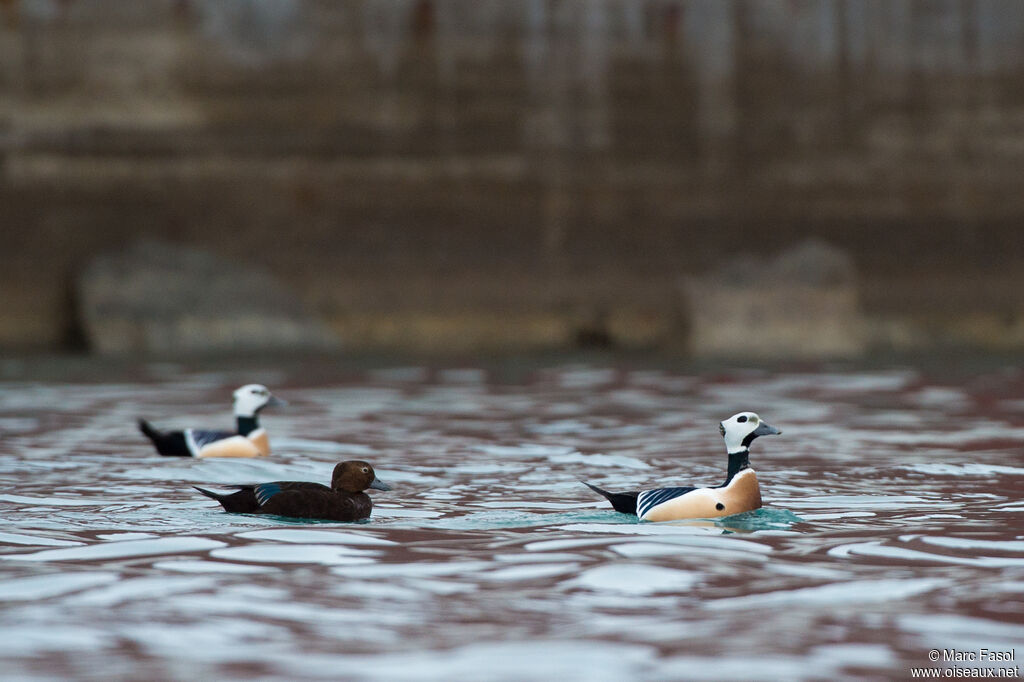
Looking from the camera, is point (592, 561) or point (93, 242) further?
point (93, 242)

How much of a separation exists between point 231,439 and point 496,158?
8.38 meters

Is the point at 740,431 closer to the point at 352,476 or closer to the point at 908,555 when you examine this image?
the point at 908,555

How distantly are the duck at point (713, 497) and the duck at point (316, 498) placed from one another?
108 centimetres

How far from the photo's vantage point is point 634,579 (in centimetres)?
595

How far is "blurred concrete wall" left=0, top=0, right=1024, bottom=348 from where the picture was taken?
17500 millimetres

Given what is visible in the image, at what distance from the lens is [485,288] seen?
17.6 meters

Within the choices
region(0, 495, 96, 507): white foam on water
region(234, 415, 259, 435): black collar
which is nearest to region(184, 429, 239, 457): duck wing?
region(234, 415, 259, 435): black collar

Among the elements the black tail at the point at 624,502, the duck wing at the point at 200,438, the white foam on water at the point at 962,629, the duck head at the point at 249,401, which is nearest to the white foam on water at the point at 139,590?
the black tail at the point at 624,502

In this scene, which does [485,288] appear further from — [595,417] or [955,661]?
[955,661]

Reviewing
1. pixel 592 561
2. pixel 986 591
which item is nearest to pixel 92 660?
pixel 592 561

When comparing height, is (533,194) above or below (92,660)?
above

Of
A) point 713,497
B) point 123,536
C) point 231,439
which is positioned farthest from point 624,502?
point 231,439

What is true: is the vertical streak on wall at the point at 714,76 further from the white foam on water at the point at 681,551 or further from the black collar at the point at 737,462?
the white foam on water at the point at 681,551

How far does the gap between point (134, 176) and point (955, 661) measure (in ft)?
45.5
